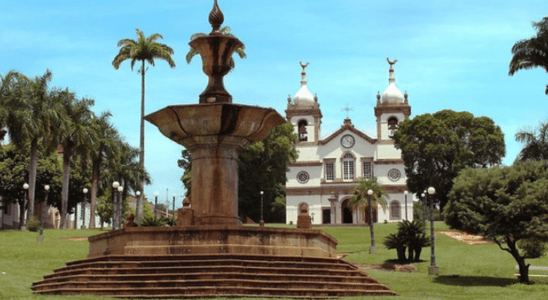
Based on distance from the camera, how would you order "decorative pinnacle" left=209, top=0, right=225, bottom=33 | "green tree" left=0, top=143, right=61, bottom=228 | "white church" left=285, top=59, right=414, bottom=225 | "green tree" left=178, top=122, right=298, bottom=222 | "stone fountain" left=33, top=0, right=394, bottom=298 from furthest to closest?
"white church" left=285, top=59, right=414, bottom=225 → "green tree" left=178, top=122, right=298, bottom=222 → "green tree" left=0, top=143, right=61, bottom=228 → "decorative pinnacle" left=209, top=0, right=225, bottom=33 → "stone fountain" left=33, top=0, right=394, bottom=298

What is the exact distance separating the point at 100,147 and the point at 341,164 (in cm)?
3899

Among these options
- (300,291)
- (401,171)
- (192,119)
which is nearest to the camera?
(300,291)

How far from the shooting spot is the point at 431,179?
62.8 metres

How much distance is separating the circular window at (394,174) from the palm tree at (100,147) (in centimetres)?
3837

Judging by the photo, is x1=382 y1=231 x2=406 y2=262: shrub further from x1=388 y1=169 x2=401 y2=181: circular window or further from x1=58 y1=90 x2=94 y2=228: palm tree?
x1=388 y1=169 x2=401 y2=181: circular window

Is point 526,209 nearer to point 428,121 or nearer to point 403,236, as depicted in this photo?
point 403,236

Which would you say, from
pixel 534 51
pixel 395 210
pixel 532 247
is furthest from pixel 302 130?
pixel 532 247

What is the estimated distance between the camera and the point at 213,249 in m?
16.3

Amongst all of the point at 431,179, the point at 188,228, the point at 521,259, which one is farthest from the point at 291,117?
the point at 188,228

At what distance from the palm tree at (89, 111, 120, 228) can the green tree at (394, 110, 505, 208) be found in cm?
2606

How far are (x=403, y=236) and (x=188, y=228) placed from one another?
16227 millimetres

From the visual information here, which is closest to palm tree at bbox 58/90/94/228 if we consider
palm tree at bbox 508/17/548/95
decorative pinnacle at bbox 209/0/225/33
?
palm tree at bbox 508/17/548/95

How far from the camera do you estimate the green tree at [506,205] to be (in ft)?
76.4

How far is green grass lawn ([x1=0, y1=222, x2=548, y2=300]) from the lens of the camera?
1897 centimetres
